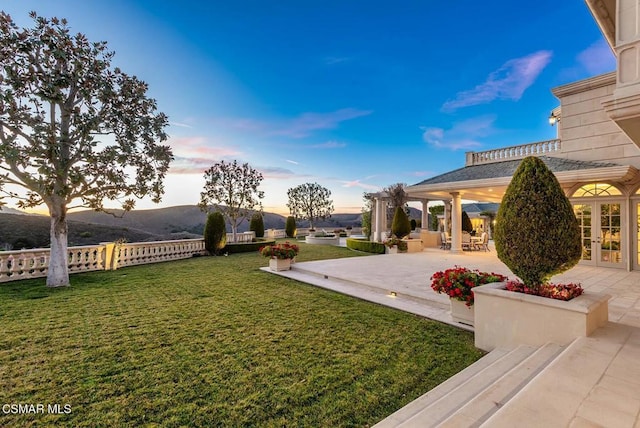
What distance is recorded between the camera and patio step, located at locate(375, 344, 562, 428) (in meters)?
1.85

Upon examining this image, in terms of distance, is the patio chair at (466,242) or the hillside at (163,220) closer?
the patio chair at (466,242)

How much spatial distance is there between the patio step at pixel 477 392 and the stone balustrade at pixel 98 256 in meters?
10.3

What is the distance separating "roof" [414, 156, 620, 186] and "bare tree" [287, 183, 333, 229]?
1746cm

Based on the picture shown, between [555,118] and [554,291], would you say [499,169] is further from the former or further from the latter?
[554,291]

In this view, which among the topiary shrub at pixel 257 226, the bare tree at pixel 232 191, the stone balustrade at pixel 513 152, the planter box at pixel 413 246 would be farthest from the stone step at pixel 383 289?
the topiary shrub at pixel 257 226

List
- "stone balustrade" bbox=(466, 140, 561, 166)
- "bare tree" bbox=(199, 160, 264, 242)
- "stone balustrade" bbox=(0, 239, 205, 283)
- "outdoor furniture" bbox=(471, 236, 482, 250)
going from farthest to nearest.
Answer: "bare tree" bbox=(199, 160, 264, 242)
"outdoor furniture" bbox=(471, 236, 482, 250)
"stone balustrade" bbox=(466, 140, 561, 166)
"stone balustrade" bbox=(0, 239, 205, 283)

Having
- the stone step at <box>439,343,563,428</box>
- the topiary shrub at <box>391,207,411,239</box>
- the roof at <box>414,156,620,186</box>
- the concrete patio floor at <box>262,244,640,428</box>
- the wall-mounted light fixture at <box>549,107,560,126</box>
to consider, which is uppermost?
the wall-mounted light fixture at <box>549,107,560,126</box>

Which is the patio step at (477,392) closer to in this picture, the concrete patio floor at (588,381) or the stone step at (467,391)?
the stone step at (467,391)

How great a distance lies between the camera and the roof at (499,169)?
29.3 ft

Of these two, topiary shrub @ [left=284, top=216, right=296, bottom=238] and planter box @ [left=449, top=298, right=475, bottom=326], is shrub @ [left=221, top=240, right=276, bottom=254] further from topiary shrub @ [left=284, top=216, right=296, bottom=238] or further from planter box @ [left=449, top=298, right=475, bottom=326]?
planter box @ [left=449, top=298, right=475, bottom=326]

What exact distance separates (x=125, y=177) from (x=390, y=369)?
8.68 metres

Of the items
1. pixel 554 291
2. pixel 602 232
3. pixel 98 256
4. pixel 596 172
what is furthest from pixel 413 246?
pixel 98 256

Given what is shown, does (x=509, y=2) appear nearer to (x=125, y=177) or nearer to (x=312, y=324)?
(x=312, y=324)

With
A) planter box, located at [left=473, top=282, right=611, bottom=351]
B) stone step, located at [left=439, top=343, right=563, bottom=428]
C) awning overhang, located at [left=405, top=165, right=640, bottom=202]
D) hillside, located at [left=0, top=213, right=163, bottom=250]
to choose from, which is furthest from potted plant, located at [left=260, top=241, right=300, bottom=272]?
hillside, located at [left=0, top=213, right=163, bottom=250]
